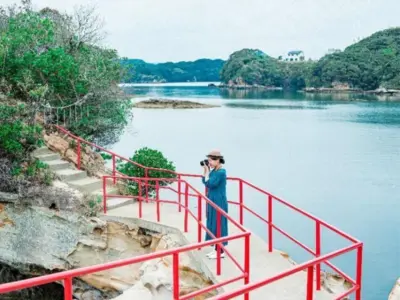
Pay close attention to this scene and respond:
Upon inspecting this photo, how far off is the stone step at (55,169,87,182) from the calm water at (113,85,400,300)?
33.1ft

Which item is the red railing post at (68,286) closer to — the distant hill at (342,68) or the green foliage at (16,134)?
the green foliage at (16,134)

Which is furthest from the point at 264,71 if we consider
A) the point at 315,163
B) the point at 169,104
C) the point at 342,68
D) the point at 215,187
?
the point at 215,187

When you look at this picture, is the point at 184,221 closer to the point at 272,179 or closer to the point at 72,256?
the point at 72,256

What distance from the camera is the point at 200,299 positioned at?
8625 mm

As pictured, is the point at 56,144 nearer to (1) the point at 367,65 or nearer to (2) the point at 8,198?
(2) the point at 8,198

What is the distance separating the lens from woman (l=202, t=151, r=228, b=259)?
8312 mm

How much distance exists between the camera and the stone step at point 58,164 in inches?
525

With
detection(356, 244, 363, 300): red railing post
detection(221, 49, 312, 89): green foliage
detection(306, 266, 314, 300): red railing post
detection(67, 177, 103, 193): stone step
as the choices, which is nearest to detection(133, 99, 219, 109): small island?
detection(221, 49, 312, 89): green foliage

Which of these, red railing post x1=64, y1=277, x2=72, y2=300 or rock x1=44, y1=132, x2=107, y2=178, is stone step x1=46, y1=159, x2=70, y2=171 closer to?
rock x1=44, y1=132, x2=107, y2=178

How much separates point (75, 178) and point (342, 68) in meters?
134

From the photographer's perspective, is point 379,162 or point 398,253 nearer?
point 398,253

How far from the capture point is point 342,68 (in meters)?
→ 139

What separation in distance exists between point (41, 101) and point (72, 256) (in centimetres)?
475

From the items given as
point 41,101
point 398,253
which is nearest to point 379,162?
point 398,253
